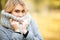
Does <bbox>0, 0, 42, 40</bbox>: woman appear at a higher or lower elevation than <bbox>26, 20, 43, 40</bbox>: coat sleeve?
higher

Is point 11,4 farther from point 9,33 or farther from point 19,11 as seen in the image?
point 9,33

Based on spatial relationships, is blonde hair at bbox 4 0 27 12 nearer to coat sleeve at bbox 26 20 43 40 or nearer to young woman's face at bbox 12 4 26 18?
young woman's face at bbox 12 4 26 18

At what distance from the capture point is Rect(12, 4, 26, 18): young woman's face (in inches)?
97.0

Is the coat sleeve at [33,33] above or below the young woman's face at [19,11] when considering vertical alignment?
below

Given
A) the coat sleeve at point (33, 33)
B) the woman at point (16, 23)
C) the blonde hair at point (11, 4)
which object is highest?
the blonde hair at point (11, 4)

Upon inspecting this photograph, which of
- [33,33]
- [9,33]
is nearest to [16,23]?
[9,33]

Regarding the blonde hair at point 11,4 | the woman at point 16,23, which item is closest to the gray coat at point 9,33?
the woman at point 16,23

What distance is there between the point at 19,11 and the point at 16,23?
0.14 meters

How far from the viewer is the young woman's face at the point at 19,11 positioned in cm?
246

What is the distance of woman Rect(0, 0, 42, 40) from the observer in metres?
2.38

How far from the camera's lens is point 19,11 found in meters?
2.49

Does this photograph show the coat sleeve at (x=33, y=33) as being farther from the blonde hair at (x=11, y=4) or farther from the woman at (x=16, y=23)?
the blonde hair at (x=11, y=4)

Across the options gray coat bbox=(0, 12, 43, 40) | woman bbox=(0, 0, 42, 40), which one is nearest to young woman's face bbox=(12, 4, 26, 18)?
woman bbox=(0, 0, 42, 40)

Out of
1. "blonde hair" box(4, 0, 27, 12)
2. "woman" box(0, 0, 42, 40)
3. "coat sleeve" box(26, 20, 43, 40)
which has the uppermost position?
"blonde hair" box(4, 0, 27, 12)
